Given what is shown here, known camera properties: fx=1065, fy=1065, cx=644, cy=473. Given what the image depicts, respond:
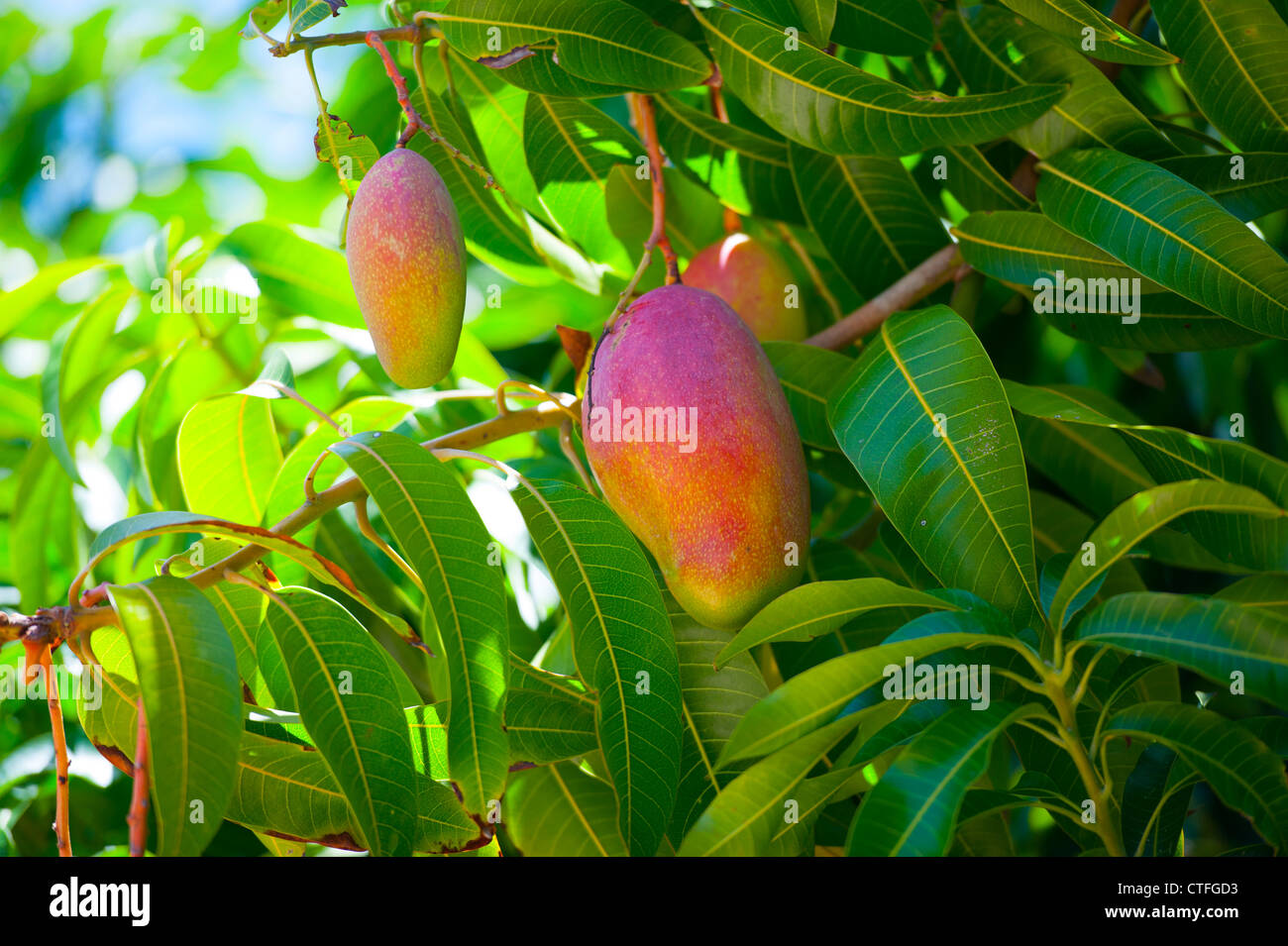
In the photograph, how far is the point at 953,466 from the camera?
841 mm

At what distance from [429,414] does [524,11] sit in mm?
602

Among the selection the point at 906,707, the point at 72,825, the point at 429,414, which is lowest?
the point at 72,825

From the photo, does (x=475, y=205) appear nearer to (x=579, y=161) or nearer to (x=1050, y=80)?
(x=579, y=161)

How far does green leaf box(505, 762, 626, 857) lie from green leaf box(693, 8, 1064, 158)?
25.2 inches

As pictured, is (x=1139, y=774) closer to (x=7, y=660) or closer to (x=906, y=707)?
(x=906, y=707)

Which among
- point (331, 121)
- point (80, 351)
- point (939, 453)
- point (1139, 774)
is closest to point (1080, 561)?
point (939, 453)

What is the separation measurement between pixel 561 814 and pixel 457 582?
1.06 ft

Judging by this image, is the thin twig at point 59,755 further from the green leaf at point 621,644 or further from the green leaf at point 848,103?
the green leaf at point 848,103

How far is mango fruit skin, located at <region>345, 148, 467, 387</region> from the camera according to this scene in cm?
85

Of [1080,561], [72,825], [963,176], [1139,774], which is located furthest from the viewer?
[72,825]

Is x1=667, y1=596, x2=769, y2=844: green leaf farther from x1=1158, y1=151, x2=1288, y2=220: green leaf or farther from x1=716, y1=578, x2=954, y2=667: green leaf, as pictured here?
x1=1158, y1=151, x2=1288, y2=220: green leaf

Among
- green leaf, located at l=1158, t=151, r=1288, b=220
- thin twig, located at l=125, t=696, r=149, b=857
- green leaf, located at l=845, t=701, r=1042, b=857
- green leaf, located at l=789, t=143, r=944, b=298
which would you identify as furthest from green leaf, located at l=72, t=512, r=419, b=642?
green leaf, located at l=1158, t=151, r=1288, b=220

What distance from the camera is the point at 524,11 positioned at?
96 cm

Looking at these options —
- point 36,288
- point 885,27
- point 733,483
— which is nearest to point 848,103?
point 885,27
